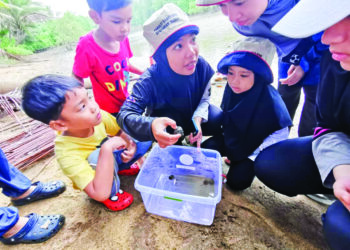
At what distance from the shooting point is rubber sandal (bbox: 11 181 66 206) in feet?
3.81

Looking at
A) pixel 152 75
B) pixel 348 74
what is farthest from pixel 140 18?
pixel 348 74

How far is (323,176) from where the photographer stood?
73 centimetres

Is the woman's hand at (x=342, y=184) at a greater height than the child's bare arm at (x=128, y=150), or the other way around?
the woman's hand at (x=342, y=184)

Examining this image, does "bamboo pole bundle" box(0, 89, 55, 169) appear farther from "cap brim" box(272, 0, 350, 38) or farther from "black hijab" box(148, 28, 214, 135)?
"cap brim" box(272, 0, 350, 38)

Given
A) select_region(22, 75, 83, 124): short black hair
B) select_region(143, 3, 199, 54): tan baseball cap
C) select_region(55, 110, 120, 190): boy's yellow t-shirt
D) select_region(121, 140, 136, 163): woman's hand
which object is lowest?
select_region(121, 140, 136, 163): woman's hand

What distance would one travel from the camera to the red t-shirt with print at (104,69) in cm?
129

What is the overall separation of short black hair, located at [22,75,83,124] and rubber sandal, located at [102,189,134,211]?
54cm

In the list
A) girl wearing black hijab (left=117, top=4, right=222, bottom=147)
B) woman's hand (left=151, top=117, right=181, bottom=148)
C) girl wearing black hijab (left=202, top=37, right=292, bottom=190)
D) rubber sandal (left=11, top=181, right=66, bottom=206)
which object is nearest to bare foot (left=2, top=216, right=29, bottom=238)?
rubber sandal (left=11, top=181, right=66, bottom=206)

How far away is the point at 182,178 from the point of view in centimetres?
122

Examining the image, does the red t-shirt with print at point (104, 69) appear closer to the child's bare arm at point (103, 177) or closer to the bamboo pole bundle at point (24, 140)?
the child's bare arm at point (103, 177)

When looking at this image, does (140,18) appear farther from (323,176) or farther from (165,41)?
(323,176)

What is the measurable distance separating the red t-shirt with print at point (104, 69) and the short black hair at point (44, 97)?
0.41 metres

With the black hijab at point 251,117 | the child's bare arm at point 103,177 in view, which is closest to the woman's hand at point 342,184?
the black hijab at point 251,117

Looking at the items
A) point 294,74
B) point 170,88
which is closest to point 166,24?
point 170,88
